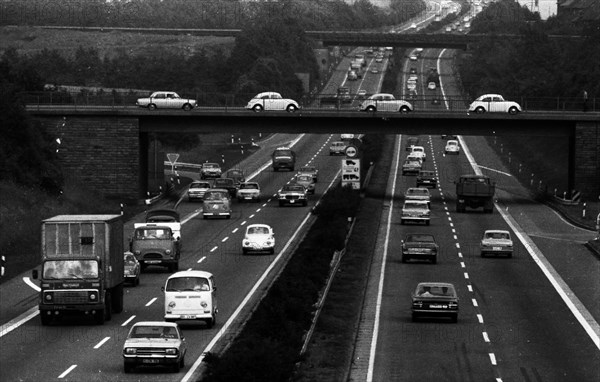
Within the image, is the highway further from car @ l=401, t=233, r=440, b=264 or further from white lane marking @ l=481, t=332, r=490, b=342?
car @ l=401, t=233, r=440, b=264

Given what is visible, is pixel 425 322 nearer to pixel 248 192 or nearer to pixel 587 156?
pixel 248 192

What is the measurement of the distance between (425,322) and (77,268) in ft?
40.3

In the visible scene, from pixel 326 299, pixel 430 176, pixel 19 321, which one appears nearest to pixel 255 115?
pixel 430 176

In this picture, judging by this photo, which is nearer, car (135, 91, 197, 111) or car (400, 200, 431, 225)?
car (400, 200, 431, 225)

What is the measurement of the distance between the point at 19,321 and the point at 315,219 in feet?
136

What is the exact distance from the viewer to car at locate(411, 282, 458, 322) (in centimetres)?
5141

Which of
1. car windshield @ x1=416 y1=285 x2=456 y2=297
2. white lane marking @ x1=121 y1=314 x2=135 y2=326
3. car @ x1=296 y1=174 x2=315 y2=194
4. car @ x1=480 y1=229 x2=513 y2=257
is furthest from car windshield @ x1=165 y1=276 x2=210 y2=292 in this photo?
car @ x1=296 y1=174 x2=315 y2=194

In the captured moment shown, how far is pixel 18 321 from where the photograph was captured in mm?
49562

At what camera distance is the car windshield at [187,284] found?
4725 cm

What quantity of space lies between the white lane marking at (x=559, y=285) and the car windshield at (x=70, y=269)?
15799mm

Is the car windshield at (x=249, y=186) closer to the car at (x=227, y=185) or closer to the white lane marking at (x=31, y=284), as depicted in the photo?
the car at (x=227, y=185)

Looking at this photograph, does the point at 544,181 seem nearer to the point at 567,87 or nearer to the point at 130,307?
the point at 567,87

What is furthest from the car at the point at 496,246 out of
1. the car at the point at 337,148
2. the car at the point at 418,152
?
the car at the point at 337,148

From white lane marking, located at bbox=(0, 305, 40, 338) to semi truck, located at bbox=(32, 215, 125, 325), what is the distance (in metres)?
1.08
